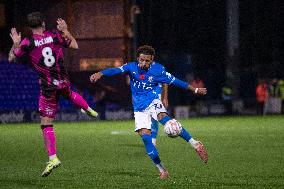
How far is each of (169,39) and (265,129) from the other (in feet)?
97.8

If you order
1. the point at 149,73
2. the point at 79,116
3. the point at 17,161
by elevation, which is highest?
the point at 149,73

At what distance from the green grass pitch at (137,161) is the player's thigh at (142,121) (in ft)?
2.40

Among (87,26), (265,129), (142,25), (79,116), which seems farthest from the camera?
(142,25)

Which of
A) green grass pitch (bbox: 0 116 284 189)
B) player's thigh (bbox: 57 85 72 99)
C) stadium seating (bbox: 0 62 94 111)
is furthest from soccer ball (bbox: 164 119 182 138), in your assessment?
stadium seating (bbox: 0 62 94 111)

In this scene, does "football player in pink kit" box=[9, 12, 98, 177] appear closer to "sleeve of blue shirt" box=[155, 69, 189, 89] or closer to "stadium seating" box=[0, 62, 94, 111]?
"sleeve of blue shirt" box=[155, 69, 189, 89]

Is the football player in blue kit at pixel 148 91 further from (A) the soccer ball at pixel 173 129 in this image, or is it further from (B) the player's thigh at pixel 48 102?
(B) the player's thigh at pixel 48 102

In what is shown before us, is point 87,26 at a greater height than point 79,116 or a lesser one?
greater

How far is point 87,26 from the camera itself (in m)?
33.2

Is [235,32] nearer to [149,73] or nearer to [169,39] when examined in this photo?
[169,39]

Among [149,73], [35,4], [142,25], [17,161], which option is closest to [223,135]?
[17,161]

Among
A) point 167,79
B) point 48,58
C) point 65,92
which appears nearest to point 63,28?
point 48,58

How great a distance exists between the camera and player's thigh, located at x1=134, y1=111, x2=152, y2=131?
36.4 ft

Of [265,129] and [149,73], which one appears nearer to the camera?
[149,73]

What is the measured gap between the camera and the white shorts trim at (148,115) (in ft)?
36.4
